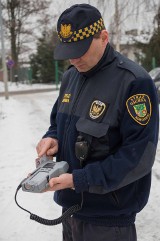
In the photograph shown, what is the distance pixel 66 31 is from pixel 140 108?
463 mm

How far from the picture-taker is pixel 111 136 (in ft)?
5.24

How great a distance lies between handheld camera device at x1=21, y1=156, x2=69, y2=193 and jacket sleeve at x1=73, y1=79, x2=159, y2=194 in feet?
0.31

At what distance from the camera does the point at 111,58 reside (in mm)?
1666

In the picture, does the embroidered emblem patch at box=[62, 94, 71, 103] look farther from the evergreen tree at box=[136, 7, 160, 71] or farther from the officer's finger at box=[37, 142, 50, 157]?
the evergreen tree at box=[136, 7, 160, 71]

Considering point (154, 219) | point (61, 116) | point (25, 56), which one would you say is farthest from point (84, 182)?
point (25, 56)

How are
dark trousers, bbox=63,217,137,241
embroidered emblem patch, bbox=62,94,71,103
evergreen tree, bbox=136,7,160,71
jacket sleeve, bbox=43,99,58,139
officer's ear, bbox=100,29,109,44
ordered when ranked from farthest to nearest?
evergreen tree, bbox=136,7,160,71, jacket sleeve, bbox=43,99,58,139, embroidered emblem patch, bbox=62,94,71,103, dark trousers, bbox=63,217,137,241, officer's ear, bbox=100,29,109,44

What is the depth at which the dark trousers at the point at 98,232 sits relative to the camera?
1726mm

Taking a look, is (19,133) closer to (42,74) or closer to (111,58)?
(111,58)

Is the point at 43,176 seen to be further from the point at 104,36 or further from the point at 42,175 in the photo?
the point at 104,36

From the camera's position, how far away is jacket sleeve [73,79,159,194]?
1.52 meters

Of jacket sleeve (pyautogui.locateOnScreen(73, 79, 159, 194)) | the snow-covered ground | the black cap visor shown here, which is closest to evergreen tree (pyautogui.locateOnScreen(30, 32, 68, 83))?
the snow-covered ground

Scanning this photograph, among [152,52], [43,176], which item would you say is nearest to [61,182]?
[43,176]

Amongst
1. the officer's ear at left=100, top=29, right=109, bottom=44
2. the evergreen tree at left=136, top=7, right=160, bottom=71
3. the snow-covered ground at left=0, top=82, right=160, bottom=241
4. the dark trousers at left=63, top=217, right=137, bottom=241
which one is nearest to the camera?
the officer's ear at left=100, top=29, right=109, bottom=44

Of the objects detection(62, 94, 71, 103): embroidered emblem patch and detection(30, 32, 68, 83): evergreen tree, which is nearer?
detection(62, 94, 71, 103): embroidered emblem patch
